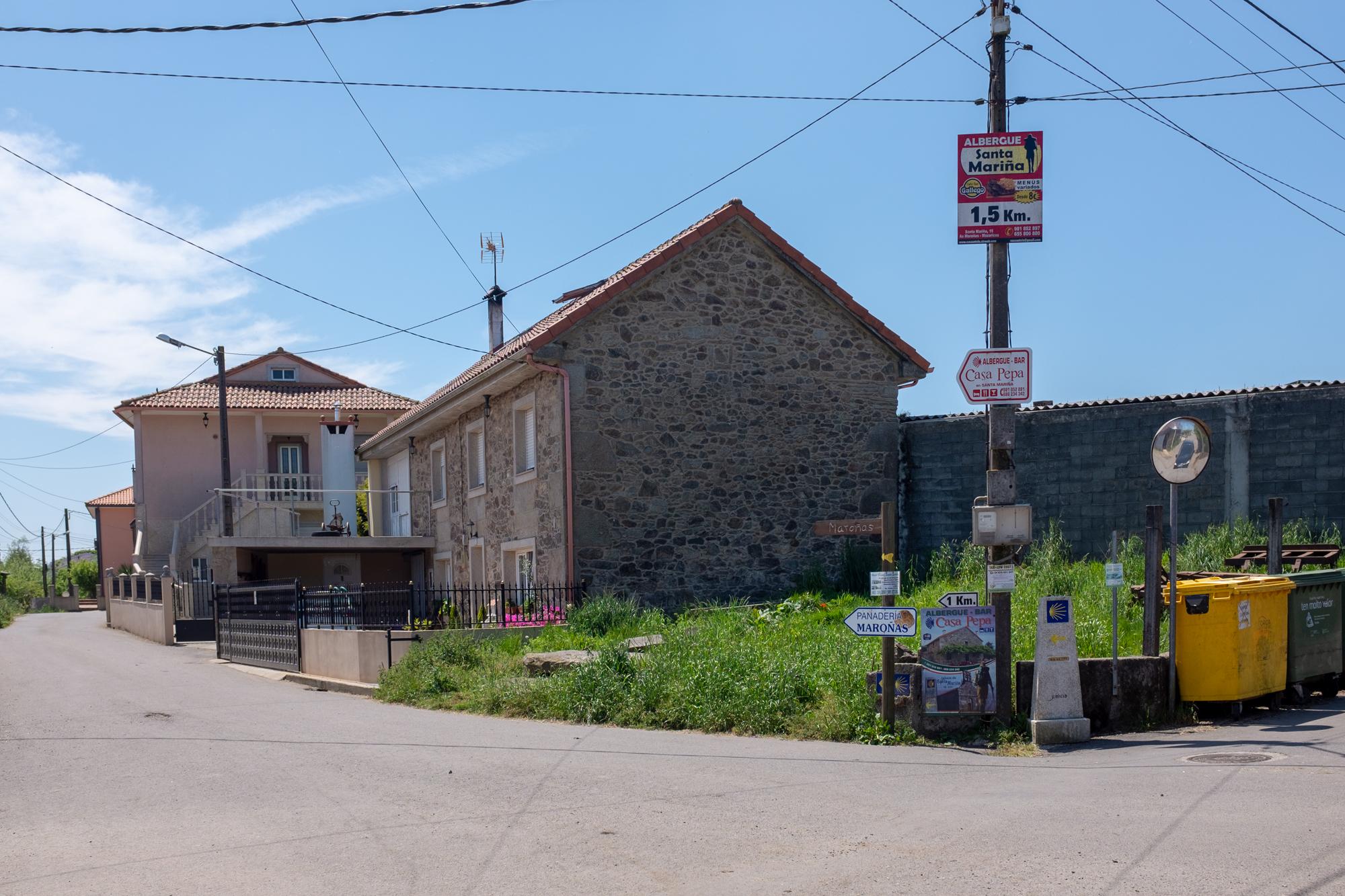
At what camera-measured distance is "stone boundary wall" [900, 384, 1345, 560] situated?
53.0 ft

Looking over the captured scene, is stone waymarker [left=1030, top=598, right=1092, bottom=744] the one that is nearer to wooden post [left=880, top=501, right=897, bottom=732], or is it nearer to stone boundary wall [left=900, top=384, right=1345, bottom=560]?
wooden post [left=880, top=501, right=897, bottom=732]

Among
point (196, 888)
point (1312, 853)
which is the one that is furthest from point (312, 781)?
point (1312, 853)

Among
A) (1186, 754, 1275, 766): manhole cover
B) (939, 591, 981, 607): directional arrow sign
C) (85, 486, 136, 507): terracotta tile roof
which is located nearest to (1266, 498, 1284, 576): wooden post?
(939, 591, 981, 607): directional arrow sign

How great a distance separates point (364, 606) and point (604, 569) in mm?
3560

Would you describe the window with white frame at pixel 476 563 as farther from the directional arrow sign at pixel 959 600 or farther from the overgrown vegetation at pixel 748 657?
the directional arrow sign at pixel 959 600

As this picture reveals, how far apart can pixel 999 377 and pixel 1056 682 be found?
2.66 m

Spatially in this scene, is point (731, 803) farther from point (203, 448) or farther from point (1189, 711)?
point (203, 448)

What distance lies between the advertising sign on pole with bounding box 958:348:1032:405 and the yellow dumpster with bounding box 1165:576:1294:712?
2.58 metres

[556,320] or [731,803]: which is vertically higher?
[556,320]

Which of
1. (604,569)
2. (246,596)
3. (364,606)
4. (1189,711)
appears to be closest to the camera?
(1189,711)

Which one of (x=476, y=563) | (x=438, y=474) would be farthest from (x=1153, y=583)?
(x=438, y=474)

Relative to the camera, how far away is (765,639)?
1397 cm

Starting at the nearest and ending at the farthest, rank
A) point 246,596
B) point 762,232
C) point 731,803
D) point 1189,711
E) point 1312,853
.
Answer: point 1312,853 → point 731,803 → point 1189,711 → point 762,232 → point 246,596

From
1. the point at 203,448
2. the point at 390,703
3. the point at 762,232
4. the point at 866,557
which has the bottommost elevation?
the point at 390,703
